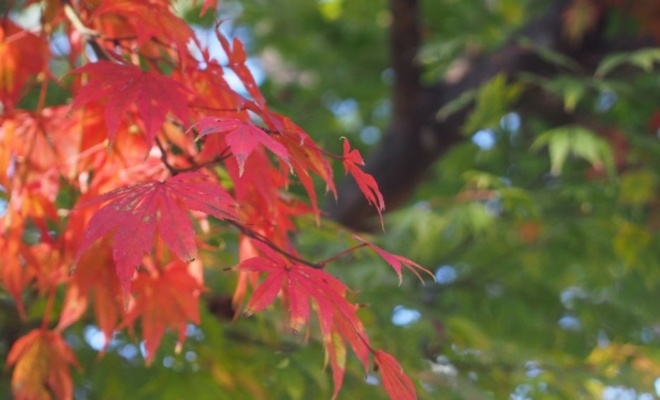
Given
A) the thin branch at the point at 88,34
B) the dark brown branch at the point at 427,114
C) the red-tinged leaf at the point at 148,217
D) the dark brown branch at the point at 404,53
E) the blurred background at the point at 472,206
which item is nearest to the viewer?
the red-tinged leaf at the point at 148,217

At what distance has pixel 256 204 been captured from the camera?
2.27 ft

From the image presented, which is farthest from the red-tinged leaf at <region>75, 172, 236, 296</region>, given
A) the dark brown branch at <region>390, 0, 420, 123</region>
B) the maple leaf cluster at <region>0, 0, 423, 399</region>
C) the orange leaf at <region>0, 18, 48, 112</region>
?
the dark brown branch at <region>390, 0, 420, 123</region>

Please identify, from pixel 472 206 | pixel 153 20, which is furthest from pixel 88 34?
pixel 472 206

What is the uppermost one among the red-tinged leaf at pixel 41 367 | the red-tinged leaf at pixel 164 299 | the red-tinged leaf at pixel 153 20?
the red-tinged leaf at pixel 153 20

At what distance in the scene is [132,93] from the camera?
0.60 m

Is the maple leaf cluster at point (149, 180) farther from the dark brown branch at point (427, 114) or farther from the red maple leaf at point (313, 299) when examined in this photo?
the dark brown branch at point (427, 114)

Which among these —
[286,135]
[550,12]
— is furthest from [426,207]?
[286,135]

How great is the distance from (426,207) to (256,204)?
0.89m

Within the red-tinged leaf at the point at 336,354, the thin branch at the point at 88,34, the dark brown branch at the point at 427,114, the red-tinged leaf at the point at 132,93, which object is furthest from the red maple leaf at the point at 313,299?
the dark brown branch at the point at 427,114

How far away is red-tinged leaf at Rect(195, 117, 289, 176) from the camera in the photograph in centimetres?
50

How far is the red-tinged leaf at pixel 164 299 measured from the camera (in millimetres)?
760

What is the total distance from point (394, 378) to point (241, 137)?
0.23 metres

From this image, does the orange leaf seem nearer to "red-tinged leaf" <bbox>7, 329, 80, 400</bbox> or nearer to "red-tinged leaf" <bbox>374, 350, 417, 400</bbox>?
"red-tinged leaf" <bbox>7, 329, 80, 400</bbox>

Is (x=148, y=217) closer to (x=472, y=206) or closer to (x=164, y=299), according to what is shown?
(x=164, y=299)
